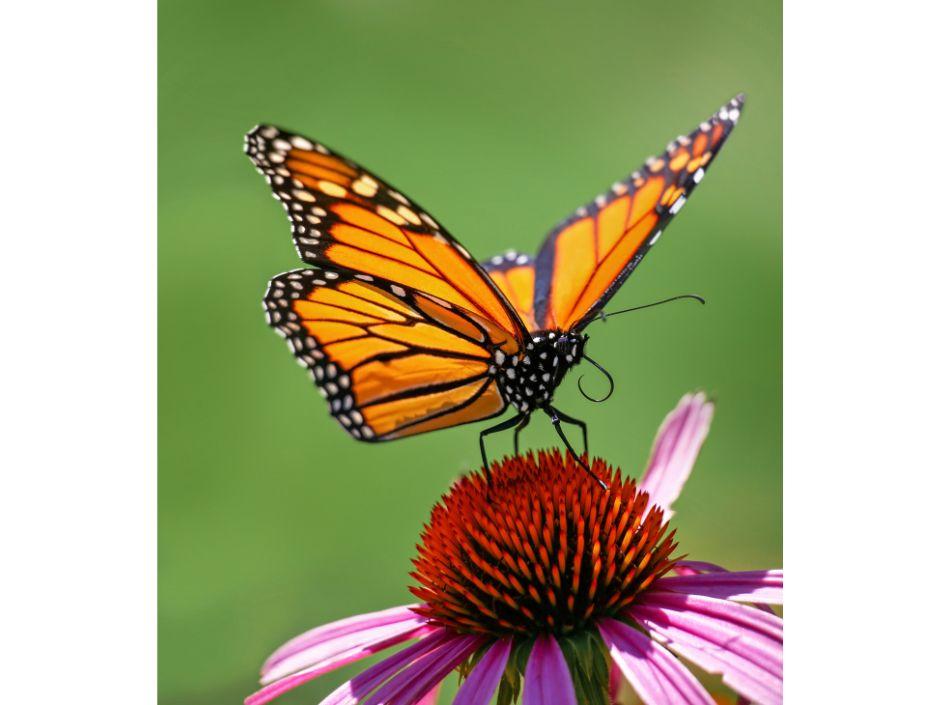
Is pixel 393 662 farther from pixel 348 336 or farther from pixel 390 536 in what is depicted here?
pixel 390 536

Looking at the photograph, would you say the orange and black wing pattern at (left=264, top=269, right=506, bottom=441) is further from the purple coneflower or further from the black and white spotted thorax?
the purple coneflower

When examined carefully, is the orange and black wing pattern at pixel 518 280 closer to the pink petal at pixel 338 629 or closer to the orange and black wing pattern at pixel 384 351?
the orange and black wing pattern at pixel 384 351

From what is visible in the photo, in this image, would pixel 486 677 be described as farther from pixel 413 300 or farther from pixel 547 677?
pixel 413 300
